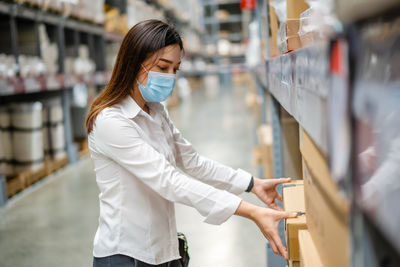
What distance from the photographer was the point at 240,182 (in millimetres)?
1595

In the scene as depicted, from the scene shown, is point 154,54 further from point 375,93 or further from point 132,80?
point 375,93

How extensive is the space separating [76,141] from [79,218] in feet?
9.58

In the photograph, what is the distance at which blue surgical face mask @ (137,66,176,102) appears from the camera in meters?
1.46

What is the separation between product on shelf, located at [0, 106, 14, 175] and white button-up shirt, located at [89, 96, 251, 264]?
9.96 ft

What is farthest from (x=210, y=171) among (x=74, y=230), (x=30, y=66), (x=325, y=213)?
(x=30, y=66)

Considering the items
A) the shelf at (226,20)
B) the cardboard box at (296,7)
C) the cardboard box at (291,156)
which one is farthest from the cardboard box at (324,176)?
the shelf at (226,20)

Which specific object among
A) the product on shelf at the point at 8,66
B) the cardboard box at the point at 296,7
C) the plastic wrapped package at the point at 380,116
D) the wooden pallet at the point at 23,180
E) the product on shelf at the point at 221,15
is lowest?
the wooden pallet at the point at 23,180

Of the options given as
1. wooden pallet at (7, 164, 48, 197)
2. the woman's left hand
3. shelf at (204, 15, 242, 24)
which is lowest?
wooden pallet at (7, 164, 48, 197)

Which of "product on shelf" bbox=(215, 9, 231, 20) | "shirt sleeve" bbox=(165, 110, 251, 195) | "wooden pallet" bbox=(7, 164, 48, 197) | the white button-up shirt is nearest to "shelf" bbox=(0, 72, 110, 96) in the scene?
"wooden pallet" bbox=(7, 164, 48, 197)

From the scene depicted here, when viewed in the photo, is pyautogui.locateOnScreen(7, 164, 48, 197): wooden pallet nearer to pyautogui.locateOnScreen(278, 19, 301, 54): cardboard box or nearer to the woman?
the woman

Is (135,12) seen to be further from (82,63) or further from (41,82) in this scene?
(41,82)

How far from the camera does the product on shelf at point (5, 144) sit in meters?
4.13

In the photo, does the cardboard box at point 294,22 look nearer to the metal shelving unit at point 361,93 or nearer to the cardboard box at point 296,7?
the cardboard box at point 296,7

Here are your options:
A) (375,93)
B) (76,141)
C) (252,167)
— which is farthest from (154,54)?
(76,141)
